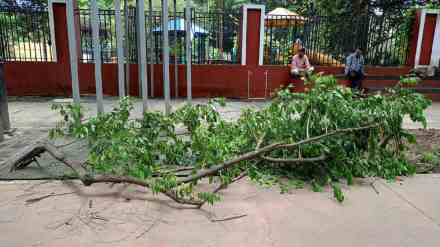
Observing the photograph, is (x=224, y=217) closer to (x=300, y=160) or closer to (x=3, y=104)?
(x=300, y=160)

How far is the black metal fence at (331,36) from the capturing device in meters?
9.84

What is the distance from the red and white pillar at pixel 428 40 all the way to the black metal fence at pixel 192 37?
17.5 ft

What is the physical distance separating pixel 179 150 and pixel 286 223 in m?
1.65

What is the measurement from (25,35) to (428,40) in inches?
443

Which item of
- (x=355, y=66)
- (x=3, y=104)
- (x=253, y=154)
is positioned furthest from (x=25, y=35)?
(x=355, y=66)

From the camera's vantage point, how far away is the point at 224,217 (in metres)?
3.04

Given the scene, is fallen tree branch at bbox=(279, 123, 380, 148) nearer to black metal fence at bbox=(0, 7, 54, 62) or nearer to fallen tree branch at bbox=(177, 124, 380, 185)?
fallen tree branch at bbox=(177, 124, 380, 185)

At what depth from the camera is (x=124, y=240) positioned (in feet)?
8.69

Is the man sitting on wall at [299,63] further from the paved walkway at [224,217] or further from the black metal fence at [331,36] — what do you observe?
the paved walkway at [224,217]

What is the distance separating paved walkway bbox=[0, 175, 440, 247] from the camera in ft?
8.80

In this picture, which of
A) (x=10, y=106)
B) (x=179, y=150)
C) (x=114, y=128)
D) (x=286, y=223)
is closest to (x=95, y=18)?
(x=114, y=128)

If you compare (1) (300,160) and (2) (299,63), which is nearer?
→ (1) (300,160)

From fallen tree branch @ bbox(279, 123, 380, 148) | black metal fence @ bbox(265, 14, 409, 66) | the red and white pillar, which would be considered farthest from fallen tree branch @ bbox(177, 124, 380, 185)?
the red and white pillar

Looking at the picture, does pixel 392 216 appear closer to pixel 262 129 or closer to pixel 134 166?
pixel 262 129
